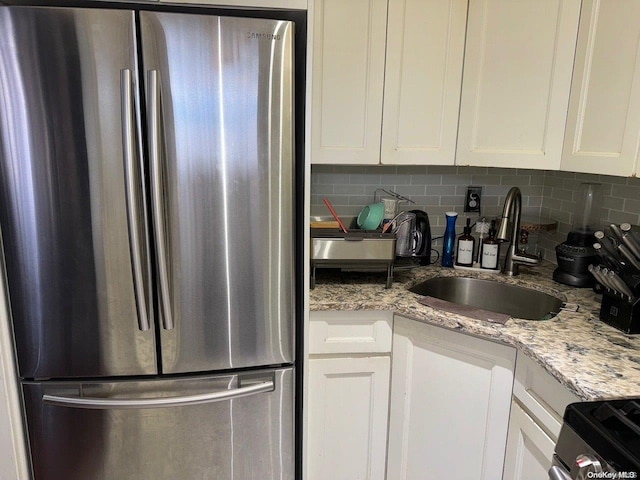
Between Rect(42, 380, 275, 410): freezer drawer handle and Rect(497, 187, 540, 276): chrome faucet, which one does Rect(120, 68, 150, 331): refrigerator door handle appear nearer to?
Rect(42, 380, 275, 410): freezer drawer handle

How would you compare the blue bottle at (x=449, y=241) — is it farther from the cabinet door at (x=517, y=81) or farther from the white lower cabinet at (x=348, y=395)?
the white lower cabinet at (x=348, y=395)

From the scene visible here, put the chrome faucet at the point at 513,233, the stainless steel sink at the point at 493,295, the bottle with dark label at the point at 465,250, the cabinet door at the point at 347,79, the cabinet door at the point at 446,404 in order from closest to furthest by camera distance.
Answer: the cabinet door at the point at 446,404
the cabinet door at the point at 347,79
the stainless steel sink at the point at 493,295
the chrome faucet at the point at 513,233
the bottle with dark label at the point at 465,250

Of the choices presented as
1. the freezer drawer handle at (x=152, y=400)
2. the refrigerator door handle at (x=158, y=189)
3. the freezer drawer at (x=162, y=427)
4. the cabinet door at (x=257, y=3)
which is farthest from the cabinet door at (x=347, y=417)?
the cabinet door at (x=257, y=3)

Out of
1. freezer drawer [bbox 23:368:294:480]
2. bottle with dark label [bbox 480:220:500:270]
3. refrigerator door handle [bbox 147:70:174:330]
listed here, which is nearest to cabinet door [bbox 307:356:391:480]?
freezer drawer [bbox 23:368:294:480]

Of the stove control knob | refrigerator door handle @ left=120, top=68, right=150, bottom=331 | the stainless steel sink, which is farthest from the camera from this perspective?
the stainless steel sink

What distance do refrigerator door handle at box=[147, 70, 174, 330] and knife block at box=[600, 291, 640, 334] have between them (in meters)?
1.40

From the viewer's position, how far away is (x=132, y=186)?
4.34 feet

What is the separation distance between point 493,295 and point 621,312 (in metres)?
0.59

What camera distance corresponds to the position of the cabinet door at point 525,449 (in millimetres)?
1297

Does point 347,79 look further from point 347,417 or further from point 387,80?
point 347,417

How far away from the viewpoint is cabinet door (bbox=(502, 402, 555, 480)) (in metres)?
1.30

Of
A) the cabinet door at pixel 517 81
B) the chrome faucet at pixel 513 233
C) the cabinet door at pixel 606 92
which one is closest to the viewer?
the cabinet door at pixel 606 92

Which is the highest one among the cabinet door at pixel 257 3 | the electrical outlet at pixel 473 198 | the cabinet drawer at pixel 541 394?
the cabinet door at pixel 257 3

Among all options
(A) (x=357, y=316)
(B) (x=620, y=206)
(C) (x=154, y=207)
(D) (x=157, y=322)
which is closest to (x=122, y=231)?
(C) (x=154, y=207)
